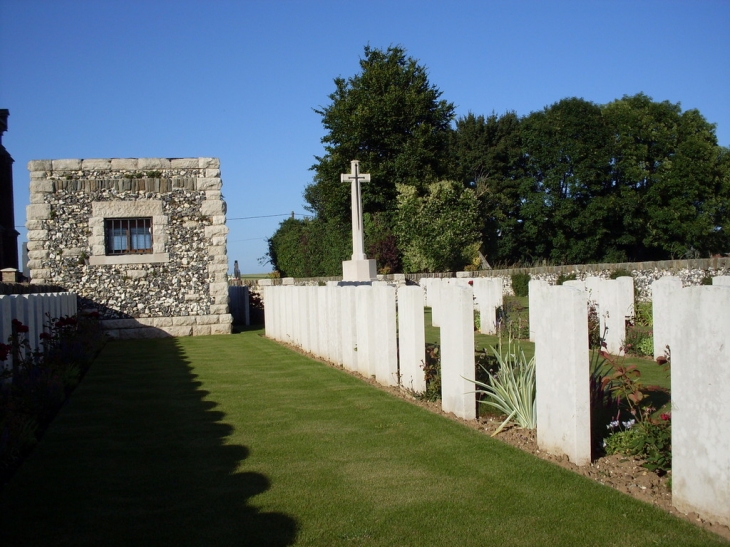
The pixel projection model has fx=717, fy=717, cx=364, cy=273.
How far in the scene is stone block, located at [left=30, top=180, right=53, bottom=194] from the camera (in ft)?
60.5

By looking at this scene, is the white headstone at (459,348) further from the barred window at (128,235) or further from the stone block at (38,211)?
the stone block at (38,211)

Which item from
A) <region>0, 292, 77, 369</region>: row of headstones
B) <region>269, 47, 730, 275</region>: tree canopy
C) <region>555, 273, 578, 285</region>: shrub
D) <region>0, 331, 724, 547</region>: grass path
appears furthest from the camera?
<region>269, 47, 730, 275</region>: tree canopy

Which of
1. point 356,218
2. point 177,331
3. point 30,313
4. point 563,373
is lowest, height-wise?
point 177,331

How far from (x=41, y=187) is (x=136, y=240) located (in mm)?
2688

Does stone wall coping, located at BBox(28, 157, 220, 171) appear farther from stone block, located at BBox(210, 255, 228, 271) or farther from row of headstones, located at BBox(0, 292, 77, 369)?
row of headstones, located at BBox(0, 292, 77, 369)

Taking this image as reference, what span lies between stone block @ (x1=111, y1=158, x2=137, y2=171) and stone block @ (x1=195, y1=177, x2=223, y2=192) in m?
1.73

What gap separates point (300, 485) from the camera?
4961mm

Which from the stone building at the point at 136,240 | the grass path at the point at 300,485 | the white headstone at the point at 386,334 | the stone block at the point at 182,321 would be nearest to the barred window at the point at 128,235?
the stone building at the point at 136,240

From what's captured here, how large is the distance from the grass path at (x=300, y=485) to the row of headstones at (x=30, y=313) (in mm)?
1159

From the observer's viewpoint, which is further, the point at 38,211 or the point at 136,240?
the point at 136,240

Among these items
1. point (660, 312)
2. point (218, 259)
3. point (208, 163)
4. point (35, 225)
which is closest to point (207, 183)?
point (208, 163)

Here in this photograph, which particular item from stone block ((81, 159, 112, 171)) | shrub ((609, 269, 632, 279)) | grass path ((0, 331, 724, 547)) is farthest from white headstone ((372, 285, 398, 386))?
stone block ((81, 159, 112, 171))

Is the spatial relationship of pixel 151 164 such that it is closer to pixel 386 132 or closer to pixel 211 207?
pixel 211 207

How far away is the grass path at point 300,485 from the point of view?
4.05 metres
